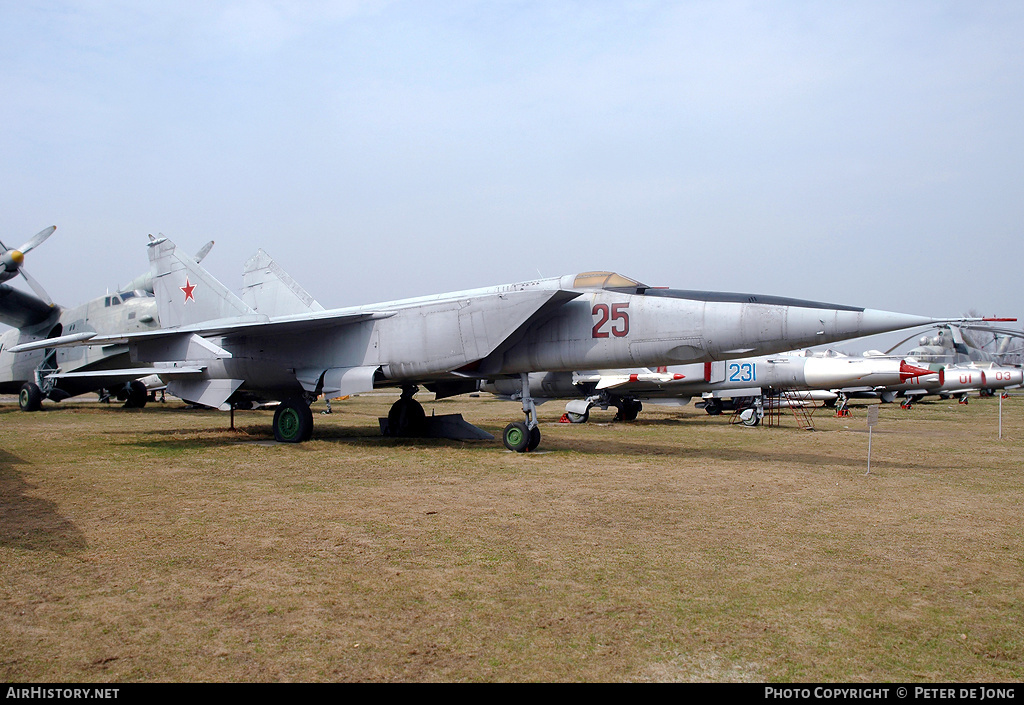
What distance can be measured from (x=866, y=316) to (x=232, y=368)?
11077 mm

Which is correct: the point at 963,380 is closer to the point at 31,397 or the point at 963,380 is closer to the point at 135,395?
the point at 135,395

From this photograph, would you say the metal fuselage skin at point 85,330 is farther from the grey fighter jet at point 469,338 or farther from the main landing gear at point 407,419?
the main landing gear at point 407,419

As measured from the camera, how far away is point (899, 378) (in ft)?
78.9

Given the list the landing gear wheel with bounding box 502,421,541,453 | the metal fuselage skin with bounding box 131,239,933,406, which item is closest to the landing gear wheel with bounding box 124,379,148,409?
the metal fuselage skin with bounding box 131,239,933,406

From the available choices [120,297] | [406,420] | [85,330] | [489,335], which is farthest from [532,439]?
[85,330]

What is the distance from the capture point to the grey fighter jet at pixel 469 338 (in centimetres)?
968

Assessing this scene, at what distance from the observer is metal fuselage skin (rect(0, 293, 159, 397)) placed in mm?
20938

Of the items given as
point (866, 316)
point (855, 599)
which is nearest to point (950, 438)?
point (866, 316)

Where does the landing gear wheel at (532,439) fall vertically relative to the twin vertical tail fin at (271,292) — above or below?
below

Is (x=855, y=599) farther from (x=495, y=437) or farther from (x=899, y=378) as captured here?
(x=899, y=378)

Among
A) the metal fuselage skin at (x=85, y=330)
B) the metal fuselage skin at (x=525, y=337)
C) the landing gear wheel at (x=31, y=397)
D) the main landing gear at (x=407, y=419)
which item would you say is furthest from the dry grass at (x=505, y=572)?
the landing gear wheel at (x=31, y=397)

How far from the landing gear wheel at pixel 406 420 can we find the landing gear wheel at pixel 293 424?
1.88 meters

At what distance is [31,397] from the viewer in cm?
2214

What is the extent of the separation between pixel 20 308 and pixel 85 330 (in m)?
2.58
